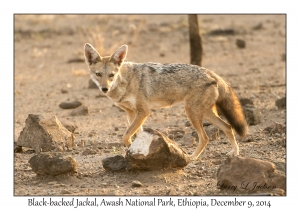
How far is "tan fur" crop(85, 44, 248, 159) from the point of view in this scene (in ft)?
27.7

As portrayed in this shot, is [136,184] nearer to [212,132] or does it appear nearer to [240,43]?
[212,132]

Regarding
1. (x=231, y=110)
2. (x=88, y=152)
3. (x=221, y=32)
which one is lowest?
(x=88, y=152)

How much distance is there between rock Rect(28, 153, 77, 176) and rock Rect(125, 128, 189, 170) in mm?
716

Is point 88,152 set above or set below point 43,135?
below

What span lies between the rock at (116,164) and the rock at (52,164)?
407 mm

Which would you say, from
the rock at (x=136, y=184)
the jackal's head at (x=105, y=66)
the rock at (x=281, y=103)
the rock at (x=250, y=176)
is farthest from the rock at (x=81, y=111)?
the rock at (x=250, y=176)

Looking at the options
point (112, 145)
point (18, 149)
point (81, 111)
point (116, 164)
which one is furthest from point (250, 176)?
point (81, 111)

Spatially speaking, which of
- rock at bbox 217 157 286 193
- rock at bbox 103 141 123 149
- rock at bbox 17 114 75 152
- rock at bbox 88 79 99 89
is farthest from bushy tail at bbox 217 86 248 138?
rock at bbox 88 79 99 89

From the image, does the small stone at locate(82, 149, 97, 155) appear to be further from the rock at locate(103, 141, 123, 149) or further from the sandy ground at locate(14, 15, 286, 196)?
the rock at locate(103, 141, 123, 149)

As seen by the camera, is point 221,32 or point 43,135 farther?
point 221,32

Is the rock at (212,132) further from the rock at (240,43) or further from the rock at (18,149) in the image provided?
the rock at (240,43)

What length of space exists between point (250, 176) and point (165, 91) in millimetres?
2368

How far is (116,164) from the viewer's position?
7.67 meters

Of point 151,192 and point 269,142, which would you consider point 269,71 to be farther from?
point 151,192
